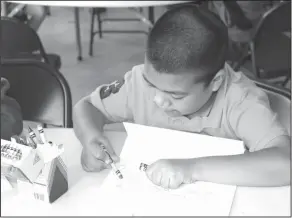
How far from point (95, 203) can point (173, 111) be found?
246mm

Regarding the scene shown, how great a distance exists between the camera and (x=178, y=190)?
0.71m

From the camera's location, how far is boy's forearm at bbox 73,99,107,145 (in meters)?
0.88

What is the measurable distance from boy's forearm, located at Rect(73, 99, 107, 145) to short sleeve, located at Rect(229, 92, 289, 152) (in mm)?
265

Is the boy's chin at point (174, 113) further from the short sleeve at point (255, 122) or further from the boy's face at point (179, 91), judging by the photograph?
the short sleeve at point (255, 122)

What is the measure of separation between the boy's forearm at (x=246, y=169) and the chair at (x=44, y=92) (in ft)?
1.47

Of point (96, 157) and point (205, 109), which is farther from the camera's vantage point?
point (205, 109)

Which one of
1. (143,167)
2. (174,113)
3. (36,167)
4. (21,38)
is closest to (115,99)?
(174,113)

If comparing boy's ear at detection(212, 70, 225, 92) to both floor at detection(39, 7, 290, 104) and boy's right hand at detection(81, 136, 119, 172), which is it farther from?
floor at detection(39, 7, 290, 104)

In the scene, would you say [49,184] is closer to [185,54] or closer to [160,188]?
[160,188]

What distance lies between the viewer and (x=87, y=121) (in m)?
0.91

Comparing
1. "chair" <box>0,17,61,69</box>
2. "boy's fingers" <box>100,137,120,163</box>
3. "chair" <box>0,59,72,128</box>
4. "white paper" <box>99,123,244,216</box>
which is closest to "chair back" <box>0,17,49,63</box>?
"chair" <box>0,17,61,69</box>

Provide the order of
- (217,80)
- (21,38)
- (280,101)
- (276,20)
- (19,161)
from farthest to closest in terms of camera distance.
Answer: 1. (276,20)
2. (21,38)
3. (280,101)
4. (217,80)
5. (19,161)

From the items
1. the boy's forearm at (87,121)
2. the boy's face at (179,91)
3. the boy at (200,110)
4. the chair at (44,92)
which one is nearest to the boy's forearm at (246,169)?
the boy at (200,110)

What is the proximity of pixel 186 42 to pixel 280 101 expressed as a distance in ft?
1.14
